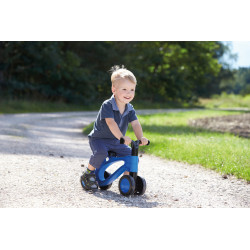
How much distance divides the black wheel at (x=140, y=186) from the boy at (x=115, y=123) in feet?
0.65

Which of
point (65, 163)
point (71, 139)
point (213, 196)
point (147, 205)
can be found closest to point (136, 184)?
point (147, 205)

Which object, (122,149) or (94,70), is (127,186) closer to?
(122,149)

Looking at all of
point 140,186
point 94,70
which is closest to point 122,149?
point 140,186

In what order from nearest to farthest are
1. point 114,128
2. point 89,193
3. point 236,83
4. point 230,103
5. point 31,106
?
point 114,128, point 89,193, point 31,106, point 230,103, point 236,83

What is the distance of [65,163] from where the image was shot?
23.6 feet

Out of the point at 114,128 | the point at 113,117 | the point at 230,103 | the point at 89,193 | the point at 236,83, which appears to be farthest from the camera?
the point at 236,83

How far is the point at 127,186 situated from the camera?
488 cm

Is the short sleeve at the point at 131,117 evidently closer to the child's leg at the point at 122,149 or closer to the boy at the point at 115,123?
the boy at the point at 115,123

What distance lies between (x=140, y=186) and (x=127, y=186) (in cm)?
18

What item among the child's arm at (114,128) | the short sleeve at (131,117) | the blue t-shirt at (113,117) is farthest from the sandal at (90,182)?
the short sleeve at (131,117)

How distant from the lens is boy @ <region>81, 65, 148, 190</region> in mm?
4838

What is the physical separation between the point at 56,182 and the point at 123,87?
179 centimetres

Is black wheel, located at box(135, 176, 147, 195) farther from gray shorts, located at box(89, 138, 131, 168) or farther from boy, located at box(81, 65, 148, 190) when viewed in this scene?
gray shorts, located at box(89, 138, 131, 168)

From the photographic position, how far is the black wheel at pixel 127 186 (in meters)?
4.81
